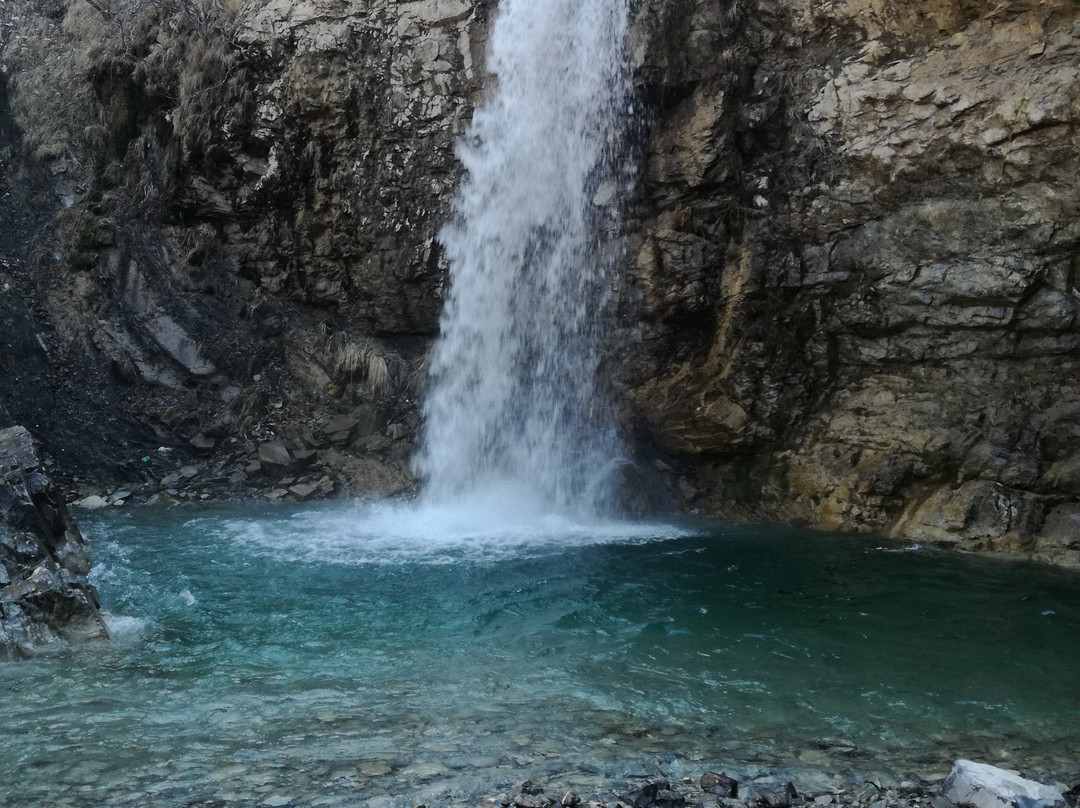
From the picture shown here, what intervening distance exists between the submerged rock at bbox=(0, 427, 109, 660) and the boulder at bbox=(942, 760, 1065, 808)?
16.6 feet

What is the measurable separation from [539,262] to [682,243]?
1902 millimetres

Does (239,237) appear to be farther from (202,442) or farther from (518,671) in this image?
(518,671)

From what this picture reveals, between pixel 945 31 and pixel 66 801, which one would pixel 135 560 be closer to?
pixel 66 801

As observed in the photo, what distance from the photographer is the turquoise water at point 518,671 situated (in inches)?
165

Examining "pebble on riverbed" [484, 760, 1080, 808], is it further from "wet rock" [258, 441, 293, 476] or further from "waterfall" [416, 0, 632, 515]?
"wet rock" [258, 441, 293, 476]

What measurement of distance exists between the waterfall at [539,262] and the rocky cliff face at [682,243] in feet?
1.56

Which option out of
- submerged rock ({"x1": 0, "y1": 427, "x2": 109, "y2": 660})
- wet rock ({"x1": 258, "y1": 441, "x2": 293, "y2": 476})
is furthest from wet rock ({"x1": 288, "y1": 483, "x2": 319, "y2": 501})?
submerged rock ({"x1": 0, "y1": 427, "x2": 109, "y2": 660})

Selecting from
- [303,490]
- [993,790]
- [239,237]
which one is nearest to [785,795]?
[993,790]

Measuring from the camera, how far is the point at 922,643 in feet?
21.1

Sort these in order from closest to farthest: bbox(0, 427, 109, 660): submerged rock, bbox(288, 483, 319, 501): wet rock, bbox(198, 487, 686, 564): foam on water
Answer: bbox(0, 427, 109, 660): submerged rock → bbox(198, 487, 686, 564): foam on water → bbox(288, 483, 319, 501): wet rock

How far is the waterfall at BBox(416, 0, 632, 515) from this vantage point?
11.6 m

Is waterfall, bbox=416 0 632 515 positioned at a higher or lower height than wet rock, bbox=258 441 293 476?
higher

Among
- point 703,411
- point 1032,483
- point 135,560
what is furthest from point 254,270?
point 1032,483

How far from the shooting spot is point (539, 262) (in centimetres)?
1197
